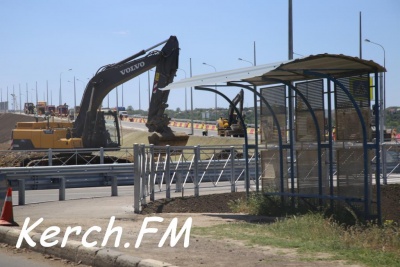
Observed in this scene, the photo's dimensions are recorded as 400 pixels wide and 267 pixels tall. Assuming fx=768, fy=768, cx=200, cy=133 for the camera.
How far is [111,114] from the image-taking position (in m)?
38.9

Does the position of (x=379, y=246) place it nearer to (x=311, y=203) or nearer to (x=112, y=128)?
(x=311, y=203)

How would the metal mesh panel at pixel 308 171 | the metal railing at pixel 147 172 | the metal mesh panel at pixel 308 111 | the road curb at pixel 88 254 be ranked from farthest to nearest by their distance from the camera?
1. the metal railing at pixel 147 172
2. the metal mesh panel at pixel 308 171
3. the metal mesh panel at pixel 308 111
4. the road curb at pixel 88 254

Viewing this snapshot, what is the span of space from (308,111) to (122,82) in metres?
23.3

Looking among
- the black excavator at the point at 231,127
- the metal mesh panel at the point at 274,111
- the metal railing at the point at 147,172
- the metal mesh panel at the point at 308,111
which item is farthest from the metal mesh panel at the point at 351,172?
the black excavator at the point at 231,127

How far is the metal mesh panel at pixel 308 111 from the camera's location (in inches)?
623

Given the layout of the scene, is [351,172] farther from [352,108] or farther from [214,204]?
[214,204]

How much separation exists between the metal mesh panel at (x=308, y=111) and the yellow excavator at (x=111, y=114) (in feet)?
68.4

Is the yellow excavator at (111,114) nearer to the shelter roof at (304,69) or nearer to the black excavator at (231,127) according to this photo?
the shelter roof at (304,69)

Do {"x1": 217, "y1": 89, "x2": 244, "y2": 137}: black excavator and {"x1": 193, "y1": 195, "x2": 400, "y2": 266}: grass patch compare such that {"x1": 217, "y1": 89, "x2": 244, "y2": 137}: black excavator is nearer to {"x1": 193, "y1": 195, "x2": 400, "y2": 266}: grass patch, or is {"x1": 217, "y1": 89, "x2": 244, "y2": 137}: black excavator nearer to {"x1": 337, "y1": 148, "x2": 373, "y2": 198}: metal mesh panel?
{"x1": 337, "y1": 148, "x2": 373, "y2": 198}: metal mesh panel

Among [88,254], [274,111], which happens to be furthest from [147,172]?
[88,254]

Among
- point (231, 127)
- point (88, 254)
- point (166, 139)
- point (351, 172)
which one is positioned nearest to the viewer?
point (88, 254)

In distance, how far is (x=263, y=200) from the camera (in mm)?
16766

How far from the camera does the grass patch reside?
10.1 meters

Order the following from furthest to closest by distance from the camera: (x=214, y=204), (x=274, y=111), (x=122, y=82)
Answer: (x=122, y=82) → (x=214, y=204) → (x=274, y=111)
